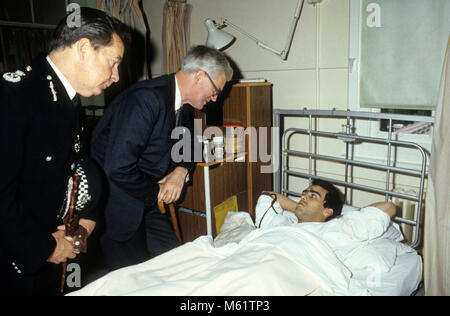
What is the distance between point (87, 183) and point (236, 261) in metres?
0.83

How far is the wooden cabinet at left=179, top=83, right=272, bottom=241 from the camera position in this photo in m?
2.77

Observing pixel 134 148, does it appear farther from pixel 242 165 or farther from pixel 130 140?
pixel 242 165

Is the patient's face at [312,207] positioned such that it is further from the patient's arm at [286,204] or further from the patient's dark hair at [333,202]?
the patient's arm at [286,204]

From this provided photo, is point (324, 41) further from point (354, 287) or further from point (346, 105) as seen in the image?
point (354, 287)

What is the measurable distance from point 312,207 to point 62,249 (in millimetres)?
1591

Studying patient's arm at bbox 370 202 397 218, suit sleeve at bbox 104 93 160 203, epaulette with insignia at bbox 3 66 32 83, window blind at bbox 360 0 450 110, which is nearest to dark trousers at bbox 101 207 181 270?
suit sleeve at bbox 104 93 160 203

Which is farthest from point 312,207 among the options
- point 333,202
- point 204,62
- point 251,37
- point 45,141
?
point 251,37

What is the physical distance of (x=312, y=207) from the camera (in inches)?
90.0

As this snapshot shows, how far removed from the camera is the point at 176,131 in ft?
7.17

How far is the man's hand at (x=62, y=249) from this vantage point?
4.51 feet

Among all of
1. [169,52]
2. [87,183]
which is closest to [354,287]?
[87,183]

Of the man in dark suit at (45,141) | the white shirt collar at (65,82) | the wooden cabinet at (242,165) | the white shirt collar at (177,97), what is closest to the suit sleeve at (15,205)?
the man in dark suit at (45,141)

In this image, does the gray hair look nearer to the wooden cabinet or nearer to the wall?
the wooden cabinet

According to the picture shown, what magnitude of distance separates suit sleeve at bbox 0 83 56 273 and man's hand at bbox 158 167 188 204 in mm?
856
